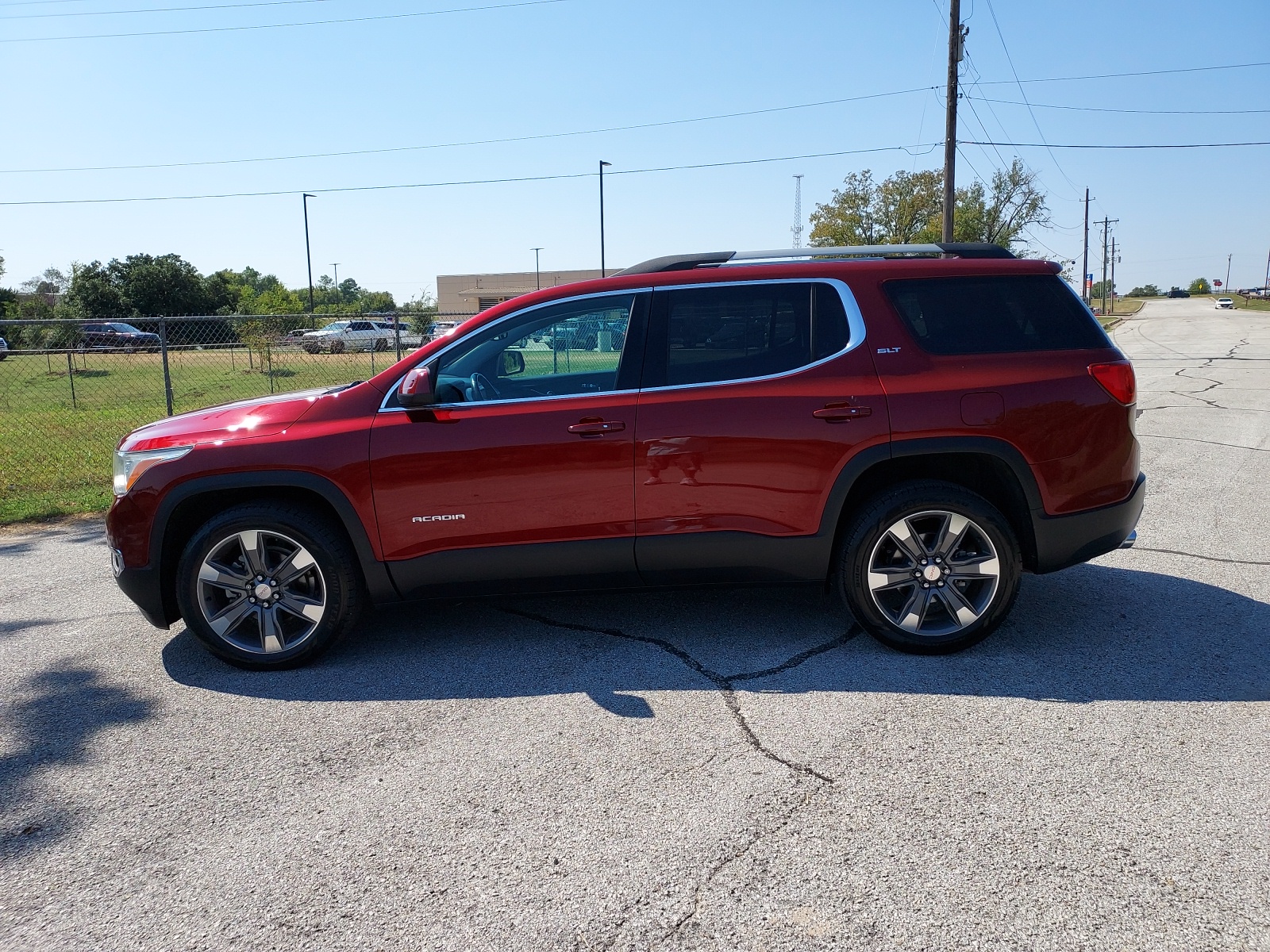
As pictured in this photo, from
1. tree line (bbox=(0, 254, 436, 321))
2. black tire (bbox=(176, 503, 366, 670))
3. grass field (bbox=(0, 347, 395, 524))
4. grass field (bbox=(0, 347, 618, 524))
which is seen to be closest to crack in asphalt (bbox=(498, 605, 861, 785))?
Answer: black tire (bbox=(176, 503, 366, 670))

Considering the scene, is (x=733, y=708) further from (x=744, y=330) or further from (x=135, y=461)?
(x=135, y=461)

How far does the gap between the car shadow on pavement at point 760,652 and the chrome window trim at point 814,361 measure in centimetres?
130

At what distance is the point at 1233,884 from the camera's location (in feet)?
8.80

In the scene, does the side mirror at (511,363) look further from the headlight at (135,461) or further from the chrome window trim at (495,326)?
the headlight at (135,461)

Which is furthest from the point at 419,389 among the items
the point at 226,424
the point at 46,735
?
the point at 46,735

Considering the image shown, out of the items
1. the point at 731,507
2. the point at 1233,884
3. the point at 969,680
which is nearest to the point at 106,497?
the point at 731,507

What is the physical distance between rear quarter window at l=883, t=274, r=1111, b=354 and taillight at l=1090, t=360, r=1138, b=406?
0.12 m

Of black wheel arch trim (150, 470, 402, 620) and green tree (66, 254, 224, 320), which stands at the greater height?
green tree (66, 254, 224, 320)

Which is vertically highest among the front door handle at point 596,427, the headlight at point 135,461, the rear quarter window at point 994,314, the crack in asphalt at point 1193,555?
the rear quarter window at point 994,314

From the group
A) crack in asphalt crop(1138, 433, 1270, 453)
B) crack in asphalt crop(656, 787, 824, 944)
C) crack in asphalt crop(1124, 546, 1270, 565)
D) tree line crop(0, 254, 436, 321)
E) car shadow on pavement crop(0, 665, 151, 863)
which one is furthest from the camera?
tree line crop(0, 254, 436, 321)

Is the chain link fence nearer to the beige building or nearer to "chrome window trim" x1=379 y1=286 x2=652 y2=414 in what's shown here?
"chrome window trim" x1=379 y1=286 x2=652 y2=414

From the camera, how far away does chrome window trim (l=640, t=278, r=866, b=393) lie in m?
4.46

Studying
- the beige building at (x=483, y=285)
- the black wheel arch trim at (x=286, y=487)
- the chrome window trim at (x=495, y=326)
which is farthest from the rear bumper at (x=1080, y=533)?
the beige building at (x=483, y=285)

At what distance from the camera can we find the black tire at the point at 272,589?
447 centimetres
